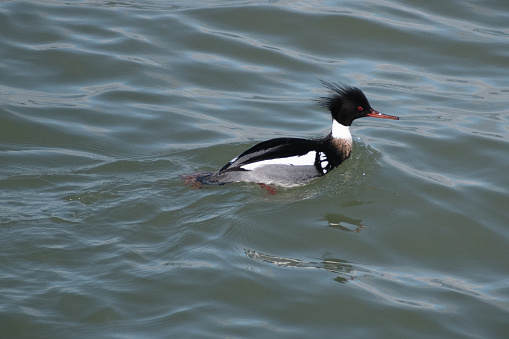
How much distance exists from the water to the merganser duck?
20 centimetres

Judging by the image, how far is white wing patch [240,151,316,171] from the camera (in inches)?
304

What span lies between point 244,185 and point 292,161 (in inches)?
26.2

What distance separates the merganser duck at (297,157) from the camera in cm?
767

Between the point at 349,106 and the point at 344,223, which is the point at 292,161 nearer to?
the point at 349,106

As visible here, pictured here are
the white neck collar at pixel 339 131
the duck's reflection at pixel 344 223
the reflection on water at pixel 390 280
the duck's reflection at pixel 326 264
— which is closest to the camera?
the reflection on water at pixel 390 280

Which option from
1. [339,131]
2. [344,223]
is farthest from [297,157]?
[344,223]

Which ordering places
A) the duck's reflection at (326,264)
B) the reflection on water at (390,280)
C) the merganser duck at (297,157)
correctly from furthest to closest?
the merganser duck at (297,157), the duck's reflection at (326,264), the reflection on water at (390,280)

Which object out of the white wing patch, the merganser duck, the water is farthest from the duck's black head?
the white wing patch

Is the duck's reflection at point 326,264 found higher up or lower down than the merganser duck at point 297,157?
lower down

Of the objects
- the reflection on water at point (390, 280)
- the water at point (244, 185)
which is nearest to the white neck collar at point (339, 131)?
the water at point (244, 185)

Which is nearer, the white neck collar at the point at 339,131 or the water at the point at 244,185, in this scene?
the water at the point at 244,185

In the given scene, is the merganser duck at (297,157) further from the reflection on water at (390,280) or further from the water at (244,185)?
the reflection on water at (390,280)

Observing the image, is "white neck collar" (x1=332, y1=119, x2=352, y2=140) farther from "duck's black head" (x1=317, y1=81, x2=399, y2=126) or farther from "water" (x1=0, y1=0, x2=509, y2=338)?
"water" (x1=0, y1=0, x2=509, y2=338)

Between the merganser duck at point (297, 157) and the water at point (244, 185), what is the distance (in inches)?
7.7
